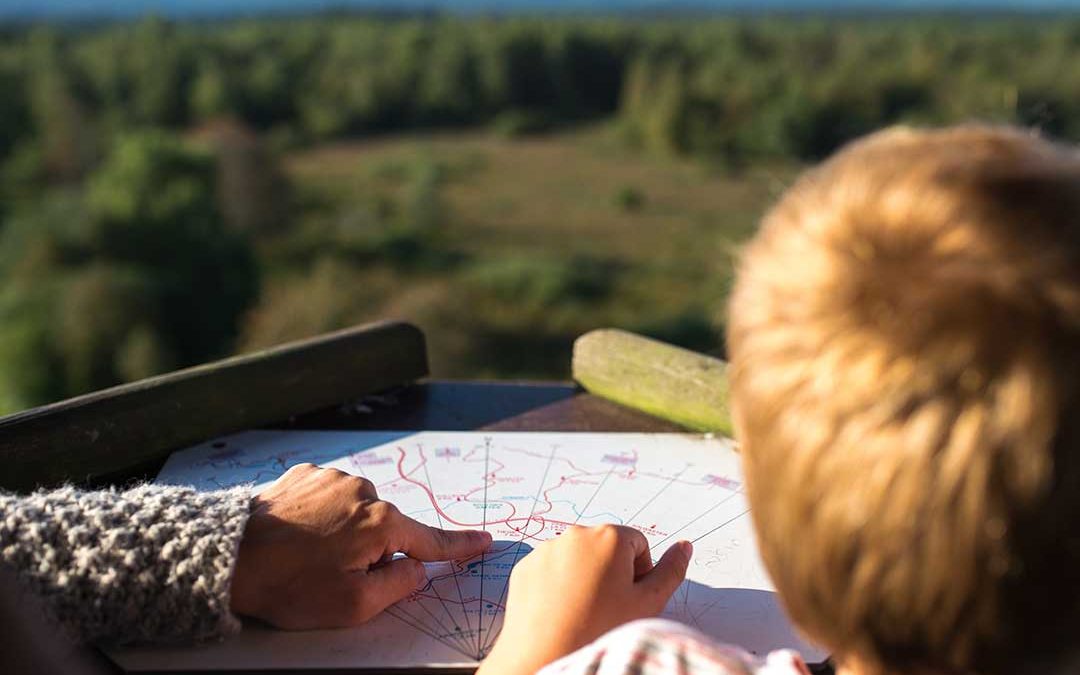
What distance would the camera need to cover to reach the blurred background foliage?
9969 mm

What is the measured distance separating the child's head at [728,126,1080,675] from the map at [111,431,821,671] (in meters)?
0.42

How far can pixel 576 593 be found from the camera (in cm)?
96

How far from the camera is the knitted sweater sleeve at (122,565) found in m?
0.99

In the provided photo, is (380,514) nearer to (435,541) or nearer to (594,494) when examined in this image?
(435,541)

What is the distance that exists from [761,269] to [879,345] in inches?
4.0

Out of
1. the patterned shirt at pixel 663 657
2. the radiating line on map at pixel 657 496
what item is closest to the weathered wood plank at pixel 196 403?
the radiating line on map at pixel 657 496

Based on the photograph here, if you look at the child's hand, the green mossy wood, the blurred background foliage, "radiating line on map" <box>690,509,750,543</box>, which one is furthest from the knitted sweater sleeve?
the blurred background foliage

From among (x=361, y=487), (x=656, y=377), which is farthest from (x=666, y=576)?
(x=656, y=377)

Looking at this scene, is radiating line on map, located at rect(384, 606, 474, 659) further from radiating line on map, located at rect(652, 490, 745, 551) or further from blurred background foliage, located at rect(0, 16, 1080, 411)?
blurred background foliage, located at rect(0, 16, 1080, 411)

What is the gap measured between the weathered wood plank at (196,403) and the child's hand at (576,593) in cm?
66

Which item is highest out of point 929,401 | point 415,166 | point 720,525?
point 929,401

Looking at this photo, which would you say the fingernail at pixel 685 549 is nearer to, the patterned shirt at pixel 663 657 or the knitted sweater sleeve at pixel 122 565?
the patterned shirt at pixel 663 657

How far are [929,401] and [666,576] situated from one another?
0.51 metres

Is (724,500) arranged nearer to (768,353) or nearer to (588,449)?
(588,449)
